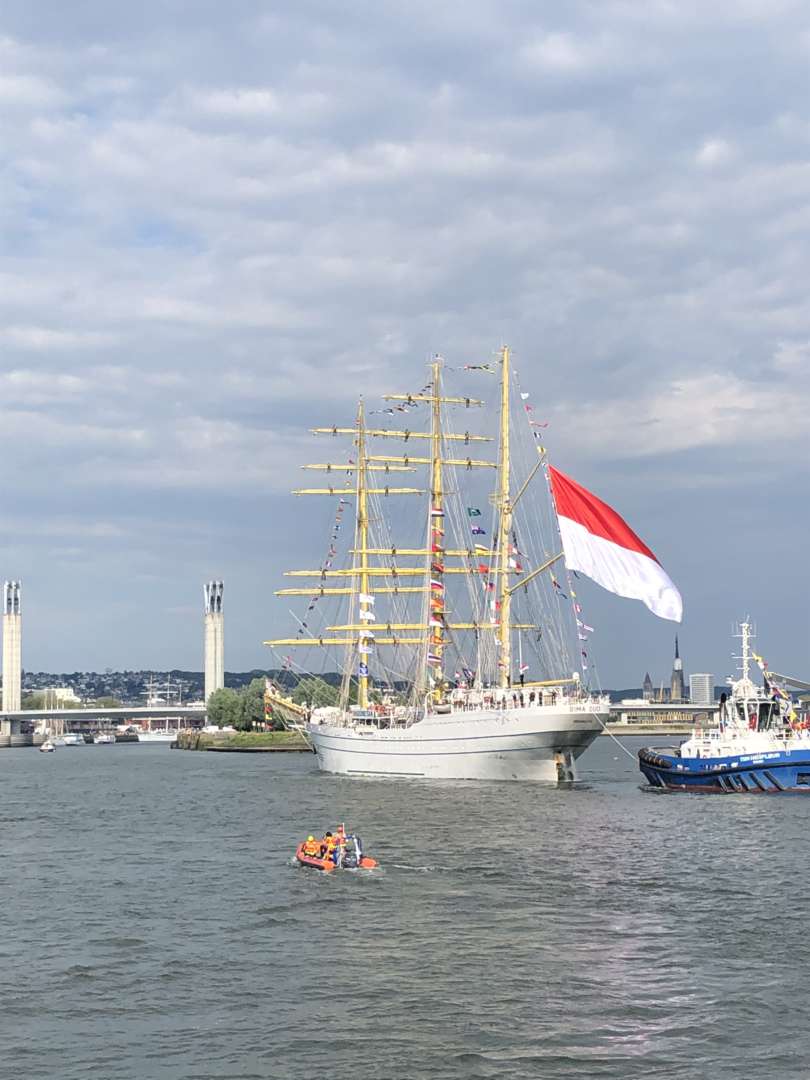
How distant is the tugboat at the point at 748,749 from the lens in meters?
89.8

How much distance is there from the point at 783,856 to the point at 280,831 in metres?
27.0

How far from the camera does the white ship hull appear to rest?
94.4m

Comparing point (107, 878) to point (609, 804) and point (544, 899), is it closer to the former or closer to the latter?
point (544, 899)

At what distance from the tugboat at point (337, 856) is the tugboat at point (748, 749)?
137ft

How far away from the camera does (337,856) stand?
55250mm

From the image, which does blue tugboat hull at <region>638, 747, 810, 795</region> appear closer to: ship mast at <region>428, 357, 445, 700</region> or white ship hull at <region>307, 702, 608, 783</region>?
white ship hull at <region>307, 702, 608, 783</region>

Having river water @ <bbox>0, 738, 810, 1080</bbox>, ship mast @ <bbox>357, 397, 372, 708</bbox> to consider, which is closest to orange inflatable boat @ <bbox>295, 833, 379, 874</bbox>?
river water @ <bbox>0, 738, 810, 1080</bbox>

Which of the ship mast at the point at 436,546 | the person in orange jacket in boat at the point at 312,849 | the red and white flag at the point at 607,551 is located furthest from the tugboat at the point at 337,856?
the ship mast at the point at 436,546

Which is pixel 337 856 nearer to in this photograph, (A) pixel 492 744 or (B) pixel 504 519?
(A) pixel 492 744

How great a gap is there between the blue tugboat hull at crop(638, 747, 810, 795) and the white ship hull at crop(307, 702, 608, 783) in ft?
22.1

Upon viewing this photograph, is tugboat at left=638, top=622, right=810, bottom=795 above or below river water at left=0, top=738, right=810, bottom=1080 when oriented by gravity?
above

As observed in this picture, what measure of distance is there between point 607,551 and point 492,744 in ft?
59.4

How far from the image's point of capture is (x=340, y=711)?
12825 centimetres

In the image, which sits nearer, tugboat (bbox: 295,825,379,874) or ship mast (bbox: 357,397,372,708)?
tugboat (bbox: 295,825,379,874)
